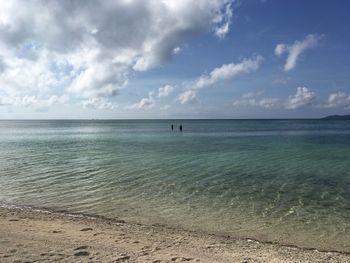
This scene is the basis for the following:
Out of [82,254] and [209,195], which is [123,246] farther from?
[209,195]

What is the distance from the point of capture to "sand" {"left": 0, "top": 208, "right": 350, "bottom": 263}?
920 centimetres

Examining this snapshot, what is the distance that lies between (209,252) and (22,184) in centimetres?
1441

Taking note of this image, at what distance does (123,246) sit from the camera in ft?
33.2

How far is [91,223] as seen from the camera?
12.8 m

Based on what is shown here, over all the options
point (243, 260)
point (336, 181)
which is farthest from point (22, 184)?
point (336, 181)

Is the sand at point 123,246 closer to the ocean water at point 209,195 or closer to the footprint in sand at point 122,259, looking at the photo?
the footprint in sand at point 122,259

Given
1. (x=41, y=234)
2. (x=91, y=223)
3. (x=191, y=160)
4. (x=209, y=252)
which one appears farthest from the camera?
(x=191, y=160)

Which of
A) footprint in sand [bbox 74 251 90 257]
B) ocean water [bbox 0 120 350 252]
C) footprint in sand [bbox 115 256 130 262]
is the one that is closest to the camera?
footprint in sand [bbox 115 256 130 262]

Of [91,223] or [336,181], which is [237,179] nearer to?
[336,181]

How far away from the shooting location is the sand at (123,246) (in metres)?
9.20

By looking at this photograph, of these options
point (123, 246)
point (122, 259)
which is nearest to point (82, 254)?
point (122, 259)

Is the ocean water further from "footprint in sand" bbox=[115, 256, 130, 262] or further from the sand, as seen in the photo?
"footprint in sand" bbox=[115, 256, 130, 262]

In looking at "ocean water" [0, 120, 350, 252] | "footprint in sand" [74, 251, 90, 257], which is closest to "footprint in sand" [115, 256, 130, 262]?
"footprint in sand" [74, 251, 90, 257]

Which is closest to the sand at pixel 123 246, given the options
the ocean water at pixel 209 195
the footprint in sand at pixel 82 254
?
the footprint in sand at pixel 82 254
